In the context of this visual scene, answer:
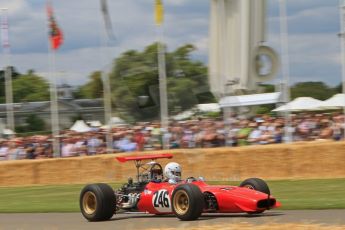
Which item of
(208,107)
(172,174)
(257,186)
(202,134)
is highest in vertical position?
(208,107)

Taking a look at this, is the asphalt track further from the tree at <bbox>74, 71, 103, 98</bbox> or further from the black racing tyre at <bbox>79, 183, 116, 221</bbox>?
the tree at <bbox>74, 71, 103, 98</bbox>

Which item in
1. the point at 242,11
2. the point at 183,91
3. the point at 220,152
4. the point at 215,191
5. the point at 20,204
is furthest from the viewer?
the point at 242,11

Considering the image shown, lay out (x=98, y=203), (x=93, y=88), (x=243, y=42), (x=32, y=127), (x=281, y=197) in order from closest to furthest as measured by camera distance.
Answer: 1. (x=98, y=203)
2. (x=281, y=197)
3. (x=243, y=42)
4. (x=32, y=127)
5. (x=93, y=88)

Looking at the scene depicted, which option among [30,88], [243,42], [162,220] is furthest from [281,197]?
[30,88]

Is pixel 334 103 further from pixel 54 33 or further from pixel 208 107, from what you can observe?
pixel 54 33

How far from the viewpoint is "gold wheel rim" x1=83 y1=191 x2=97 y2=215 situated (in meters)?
11.9

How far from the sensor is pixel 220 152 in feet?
69.5

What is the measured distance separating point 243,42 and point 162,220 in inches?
1282

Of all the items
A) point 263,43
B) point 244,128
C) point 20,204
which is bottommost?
point 20,204

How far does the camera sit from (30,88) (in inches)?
4048

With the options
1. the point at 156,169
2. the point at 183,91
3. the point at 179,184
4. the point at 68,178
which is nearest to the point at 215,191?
the point at 179,184

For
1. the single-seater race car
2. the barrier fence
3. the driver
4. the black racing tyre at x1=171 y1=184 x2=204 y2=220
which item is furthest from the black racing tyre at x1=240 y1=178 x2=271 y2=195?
the barrier fence

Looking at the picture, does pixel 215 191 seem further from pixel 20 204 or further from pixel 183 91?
pixel 183 91

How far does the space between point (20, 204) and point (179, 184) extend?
703 centimetres
